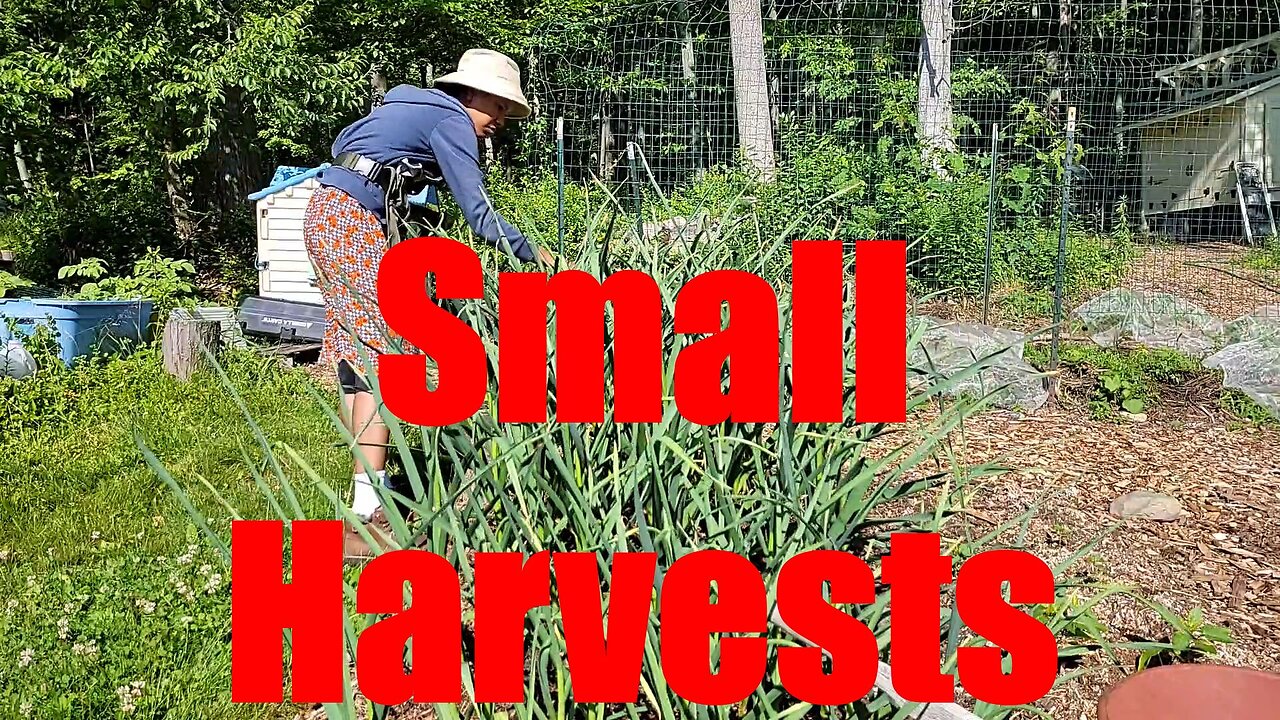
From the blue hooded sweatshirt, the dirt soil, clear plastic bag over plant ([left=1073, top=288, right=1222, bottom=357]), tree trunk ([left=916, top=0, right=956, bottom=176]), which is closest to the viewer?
the blue hooded sweatshirt

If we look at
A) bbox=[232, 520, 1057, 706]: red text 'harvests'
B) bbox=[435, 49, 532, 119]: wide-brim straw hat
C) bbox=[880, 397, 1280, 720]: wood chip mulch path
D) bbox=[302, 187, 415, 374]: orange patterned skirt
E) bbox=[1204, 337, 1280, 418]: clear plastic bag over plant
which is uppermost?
bbox=[435, 49, 532, 119]: wide-brim straw hat

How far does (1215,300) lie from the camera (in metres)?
7.85

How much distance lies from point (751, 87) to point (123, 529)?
30.7ft

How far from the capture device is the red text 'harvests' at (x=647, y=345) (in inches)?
70.3

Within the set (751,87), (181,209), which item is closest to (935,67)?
(751,87)

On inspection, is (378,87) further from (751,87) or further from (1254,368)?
(1254,368)

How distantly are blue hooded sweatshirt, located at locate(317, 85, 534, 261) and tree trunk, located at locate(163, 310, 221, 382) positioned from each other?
90.2 inches

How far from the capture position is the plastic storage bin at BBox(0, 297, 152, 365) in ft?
16.3

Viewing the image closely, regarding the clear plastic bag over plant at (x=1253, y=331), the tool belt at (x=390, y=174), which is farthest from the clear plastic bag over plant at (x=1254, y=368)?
the tool belt at (x=390, y=174)

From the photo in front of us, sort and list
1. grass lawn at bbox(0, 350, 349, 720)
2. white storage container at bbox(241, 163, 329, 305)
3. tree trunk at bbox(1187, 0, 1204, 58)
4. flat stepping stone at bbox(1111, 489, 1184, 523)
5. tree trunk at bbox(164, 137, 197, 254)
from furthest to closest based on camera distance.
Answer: tree trunk at bbox(164, 137, 197, 254), tree trunk at bbox(1187, 0, 1204, 58), white storage container at bbox(241, 163, 329, 305), flat stepping stone at bbox(1111, 489, 1184, 523), grass lawn at bbox(0, 350, 349, 720)

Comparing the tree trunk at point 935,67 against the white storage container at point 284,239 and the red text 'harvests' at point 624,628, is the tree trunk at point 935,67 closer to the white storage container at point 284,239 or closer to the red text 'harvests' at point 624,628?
the white storage container at point 284,239

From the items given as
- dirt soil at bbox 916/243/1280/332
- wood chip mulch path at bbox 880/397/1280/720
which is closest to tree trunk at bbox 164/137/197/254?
dirt soil at bbox 916/243/1280/332

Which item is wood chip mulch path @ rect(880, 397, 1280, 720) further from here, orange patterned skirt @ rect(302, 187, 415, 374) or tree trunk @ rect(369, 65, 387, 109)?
tree trunk @ rect(369, 65, 387, 109)

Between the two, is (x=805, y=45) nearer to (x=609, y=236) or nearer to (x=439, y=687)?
(x=609, y=236)
